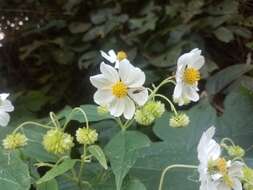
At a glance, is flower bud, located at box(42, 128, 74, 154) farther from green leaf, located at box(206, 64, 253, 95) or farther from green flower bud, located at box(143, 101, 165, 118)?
green leaf, located at box(206, 64, 253, 95)

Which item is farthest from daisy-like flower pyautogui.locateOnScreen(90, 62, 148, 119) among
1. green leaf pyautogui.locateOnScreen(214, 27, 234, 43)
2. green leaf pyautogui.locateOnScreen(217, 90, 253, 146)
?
green leaf pyautogui.locateOnScreen(214, 27, 234, 43)

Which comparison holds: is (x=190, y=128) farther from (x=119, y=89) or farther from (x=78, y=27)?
(x=78, y=27)

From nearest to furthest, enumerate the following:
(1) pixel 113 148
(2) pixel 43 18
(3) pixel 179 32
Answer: (1) pixel 113 148 < (3) pixel 179 32 < (2) pixel 43 18

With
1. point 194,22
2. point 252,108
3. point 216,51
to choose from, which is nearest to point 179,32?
point 194,22

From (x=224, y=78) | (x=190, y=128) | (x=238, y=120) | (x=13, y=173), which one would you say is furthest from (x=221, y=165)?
(x=224, y=78)

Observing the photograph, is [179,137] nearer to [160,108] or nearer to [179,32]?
[160,108]

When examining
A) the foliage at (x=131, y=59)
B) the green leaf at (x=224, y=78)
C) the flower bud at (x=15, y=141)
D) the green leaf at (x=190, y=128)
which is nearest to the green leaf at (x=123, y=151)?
the foliage at (x=131, y=59)

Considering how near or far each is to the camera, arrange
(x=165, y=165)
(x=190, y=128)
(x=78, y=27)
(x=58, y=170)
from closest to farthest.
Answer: (x=58, y=170)
(x=165, y=165)
(x=190, y=128)
(x=78, y=27)
